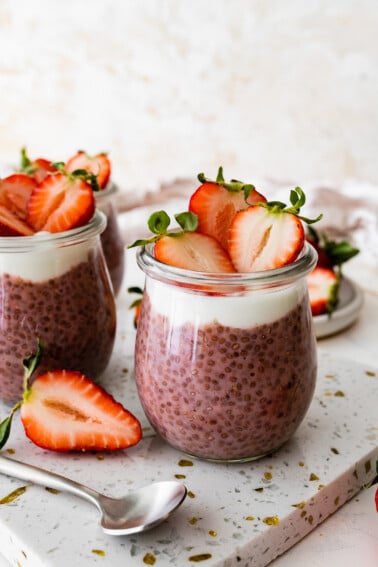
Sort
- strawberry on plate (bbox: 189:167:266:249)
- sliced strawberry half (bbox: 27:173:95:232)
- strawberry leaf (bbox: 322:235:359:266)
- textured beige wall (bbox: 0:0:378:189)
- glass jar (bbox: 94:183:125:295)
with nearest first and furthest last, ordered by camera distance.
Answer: strawberry on plate (bbox: 189:167:266:249), sliced strawberry half (bbox: 27:173:95:232), glass jar (bbox: 94:183:125:295), strawberry leaf (bbox: 322:235:359:266), textured beige wall (bbox: 0:0:378:189)

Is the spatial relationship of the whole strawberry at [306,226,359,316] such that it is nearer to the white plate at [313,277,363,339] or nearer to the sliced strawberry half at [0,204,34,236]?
the white plate at [313,277,363,339]

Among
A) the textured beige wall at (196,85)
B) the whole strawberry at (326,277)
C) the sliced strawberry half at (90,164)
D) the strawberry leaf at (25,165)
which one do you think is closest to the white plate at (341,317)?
the whole strawberry at (326,277)

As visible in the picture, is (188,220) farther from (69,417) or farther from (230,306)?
(69,417)

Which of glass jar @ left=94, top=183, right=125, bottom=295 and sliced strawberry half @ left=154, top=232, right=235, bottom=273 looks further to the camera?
glass jar @ left=94, top=183, right=125, bottom=295

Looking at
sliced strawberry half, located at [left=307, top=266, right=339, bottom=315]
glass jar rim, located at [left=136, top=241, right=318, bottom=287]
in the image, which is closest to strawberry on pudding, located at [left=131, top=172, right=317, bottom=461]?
glass jar rim, located at [left=136, top=241, right=318, bottom=287]

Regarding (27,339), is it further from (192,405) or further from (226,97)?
(226,97)

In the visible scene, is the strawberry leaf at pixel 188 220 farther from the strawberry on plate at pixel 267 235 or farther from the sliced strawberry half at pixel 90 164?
the sliced strawberry half at pixel 90 164

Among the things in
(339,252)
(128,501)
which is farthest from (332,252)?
(128,501)

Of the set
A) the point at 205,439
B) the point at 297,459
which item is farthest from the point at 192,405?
the point at 297,459
